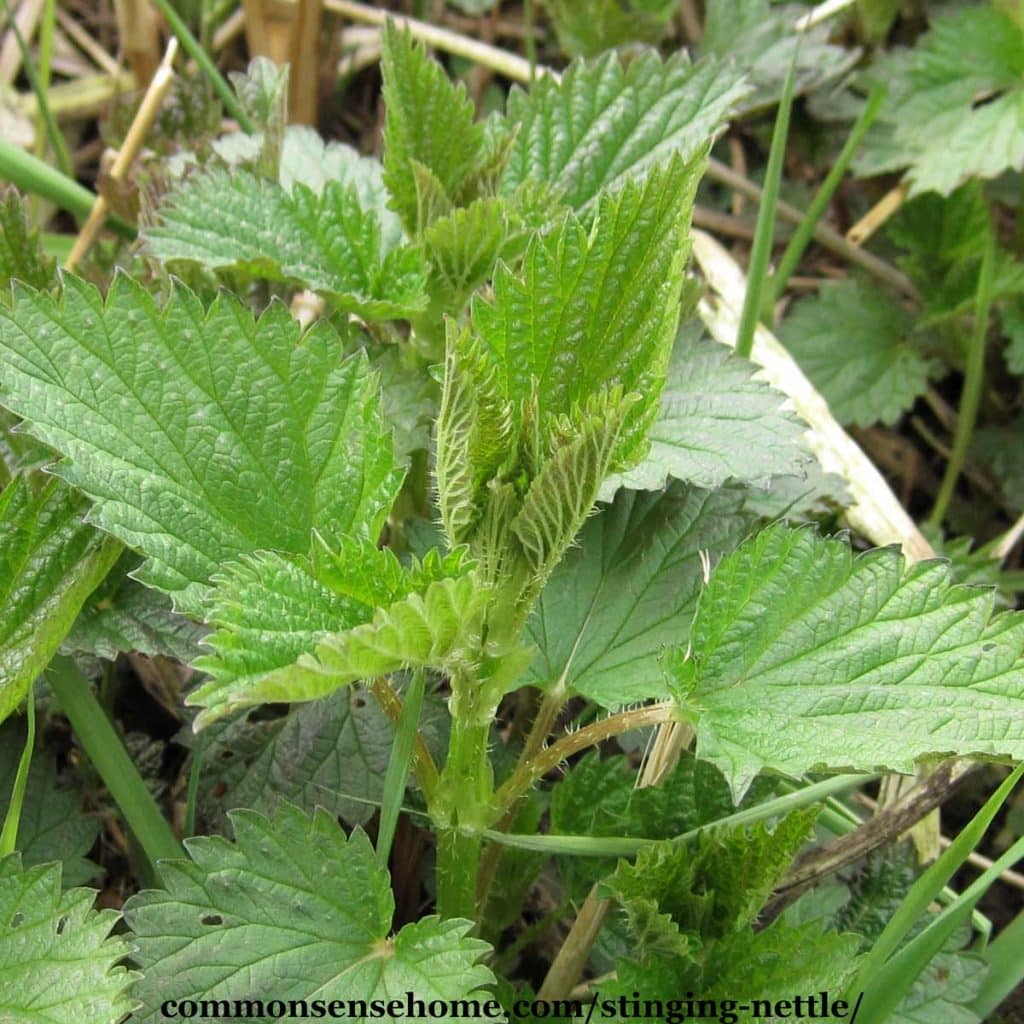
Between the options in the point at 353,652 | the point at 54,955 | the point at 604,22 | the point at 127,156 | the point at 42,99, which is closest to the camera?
the point at 353,652

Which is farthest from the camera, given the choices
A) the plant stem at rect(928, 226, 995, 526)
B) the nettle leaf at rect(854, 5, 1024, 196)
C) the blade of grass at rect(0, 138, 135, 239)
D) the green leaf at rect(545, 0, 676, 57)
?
the green leaf at rect(545, 0, 676, 57)

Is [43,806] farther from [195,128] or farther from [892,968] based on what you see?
[195,128]

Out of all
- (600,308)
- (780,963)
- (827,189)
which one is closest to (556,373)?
(600,308)

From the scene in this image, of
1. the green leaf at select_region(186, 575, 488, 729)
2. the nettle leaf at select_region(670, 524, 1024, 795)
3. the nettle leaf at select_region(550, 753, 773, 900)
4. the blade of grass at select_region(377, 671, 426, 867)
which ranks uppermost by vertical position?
the green leaf at select_region(186, 575, 488, 729)

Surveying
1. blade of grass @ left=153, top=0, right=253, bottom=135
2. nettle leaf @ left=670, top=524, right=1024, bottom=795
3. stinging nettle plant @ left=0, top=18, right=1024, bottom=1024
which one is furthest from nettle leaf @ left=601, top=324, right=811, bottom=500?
blade of grass @ left=153, top=0, right=253, bottom=135

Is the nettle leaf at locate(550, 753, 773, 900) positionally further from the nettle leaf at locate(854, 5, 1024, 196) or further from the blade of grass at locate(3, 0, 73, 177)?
the blade of grass at locate(3, 0, 73, 177)

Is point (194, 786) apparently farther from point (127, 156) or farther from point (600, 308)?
point (127, 156)
